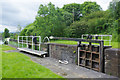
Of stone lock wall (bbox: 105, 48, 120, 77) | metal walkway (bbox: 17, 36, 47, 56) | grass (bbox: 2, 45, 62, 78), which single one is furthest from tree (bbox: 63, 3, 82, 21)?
grass (bbox: 2, 45, 62, 78)

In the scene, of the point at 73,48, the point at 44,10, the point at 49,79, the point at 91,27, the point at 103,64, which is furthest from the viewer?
the point at 91,27

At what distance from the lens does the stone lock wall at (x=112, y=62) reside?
114 inches

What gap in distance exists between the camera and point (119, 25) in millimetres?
4520

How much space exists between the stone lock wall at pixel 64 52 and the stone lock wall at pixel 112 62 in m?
1.38

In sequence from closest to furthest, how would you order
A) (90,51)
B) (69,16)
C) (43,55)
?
(90,51) < (43,55) < (69,16)

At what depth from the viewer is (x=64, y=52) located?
4.70 m

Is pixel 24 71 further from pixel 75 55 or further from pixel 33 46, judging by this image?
pixel 33 46

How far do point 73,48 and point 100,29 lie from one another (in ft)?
16.4

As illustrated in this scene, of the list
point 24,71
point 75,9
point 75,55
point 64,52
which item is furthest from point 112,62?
point 75,9

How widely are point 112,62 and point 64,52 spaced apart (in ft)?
7.28

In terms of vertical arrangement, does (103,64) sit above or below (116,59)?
below

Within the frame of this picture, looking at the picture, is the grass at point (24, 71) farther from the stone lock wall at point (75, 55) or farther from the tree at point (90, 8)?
the tree at point (90, 8)

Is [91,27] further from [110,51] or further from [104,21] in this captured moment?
[110,51]

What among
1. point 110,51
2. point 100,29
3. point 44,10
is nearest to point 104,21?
point 100,29
